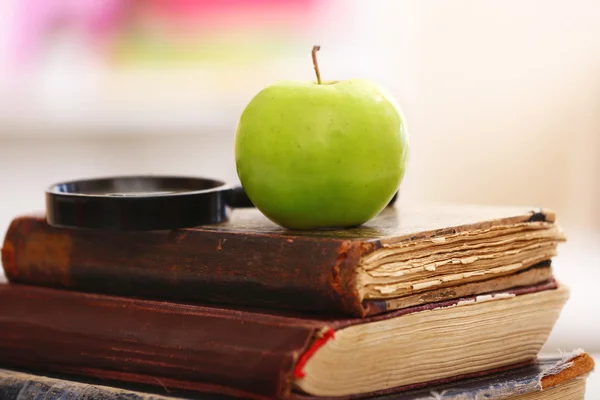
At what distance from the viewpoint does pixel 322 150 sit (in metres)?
0.79

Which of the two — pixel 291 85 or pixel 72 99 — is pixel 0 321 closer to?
pixel 291 85

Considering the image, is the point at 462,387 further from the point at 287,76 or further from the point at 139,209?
the point at 287,76

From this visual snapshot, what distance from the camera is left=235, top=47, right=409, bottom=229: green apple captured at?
0.79 metres

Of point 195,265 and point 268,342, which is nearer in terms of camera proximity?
point 268,342

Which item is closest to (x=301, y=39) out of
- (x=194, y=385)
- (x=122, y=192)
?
(x=122, y=192)

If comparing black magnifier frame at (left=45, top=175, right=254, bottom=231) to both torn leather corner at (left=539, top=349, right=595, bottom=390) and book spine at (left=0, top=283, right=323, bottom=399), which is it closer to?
book spine at (left=0, top=283, right=323, bottom=399)

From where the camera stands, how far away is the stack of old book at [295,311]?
72 centimetres

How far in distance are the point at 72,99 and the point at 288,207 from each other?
1.76 metres

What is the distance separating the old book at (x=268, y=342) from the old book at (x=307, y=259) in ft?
0.07

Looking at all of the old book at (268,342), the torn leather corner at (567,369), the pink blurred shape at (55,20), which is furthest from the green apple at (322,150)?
the pink blurred shape at (55,20)

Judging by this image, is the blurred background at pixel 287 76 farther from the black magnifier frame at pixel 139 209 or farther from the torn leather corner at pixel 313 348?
the torn leather corner at pixel 313 348

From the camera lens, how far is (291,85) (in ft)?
2.68

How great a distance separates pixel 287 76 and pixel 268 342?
1.88m

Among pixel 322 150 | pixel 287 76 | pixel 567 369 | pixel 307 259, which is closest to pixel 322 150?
pixel 322 150
